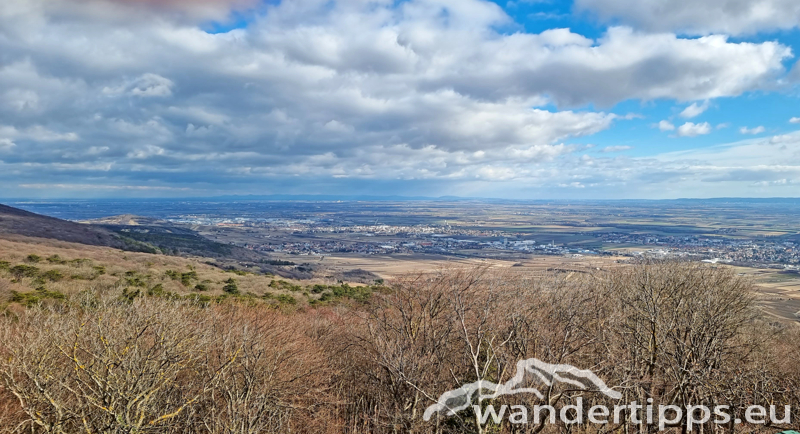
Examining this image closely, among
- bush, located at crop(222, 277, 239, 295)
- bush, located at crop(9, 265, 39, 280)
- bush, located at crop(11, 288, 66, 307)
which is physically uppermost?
bush, located at crop(9, 265, 39, 280)

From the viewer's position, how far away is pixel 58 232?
87.5 m

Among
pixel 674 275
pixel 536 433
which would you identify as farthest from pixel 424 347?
pixel 674 275

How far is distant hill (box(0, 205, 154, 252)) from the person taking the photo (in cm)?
8106

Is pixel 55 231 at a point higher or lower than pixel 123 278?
higher

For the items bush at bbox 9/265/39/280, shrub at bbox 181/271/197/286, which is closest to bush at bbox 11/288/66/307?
bush at bbox 9/265/39/280

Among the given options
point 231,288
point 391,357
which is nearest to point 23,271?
point 231,288

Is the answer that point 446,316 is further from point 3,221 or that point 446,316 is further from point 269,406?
point 3,221

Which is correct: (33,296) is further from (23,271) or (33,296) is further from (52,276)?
(23,271)

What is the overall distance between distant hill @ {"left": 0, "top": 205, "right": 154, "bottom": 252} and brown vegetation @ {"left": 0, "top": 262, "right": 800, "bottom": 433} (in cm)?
7627

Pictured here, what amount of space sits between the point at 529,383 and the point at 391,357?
6.34 m

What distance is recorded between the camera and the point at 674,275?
27953 millimetres

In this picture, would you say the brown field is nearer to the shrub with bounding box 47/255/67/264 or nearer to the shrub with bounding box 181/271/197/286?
the shrub with bounding box 181/271/197/286

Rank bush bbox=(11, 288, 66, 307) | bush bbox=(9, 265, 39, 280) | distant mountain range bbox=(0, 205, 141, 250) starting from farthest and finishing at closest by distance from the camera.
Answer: distant mountain range bbox=(0, 205, 141, 250)
bush bbox=(9, 265, 39, 280)
bush bbox=(11, 288, 66, 307)

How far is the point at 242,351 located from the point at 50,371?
6996 mm
